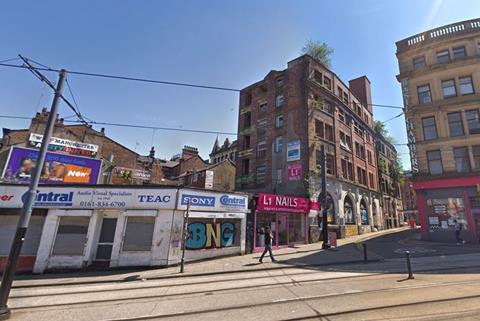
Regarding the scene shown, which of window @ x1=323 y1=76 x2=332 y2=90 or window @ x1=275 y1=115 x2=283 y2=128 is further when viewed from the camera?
window @ x1=323 y1=76 x2=332 y2=90

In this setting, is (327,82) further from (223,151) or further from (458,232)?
(223,151)

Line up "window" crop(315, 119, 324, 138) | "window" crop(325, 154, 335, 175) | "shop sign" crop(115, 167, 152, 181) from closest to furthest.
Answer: "window" crop(325, 154, 335, 175) < "window" crop(315, 119, 324, 138) < "shop sign" crop(115, 167, 152, 181)

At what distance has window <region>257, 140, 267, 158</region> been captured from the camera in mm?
28891

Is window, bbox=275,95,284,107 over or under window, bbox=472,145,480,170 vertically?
over

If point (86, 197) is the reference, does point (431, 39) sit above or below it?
above

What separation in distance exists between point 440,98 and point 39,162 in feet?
101

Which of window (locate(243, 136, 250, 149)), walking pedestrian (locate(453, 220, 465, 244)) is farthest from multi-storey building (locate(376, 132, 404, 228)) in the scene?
window (locate(243, 136, 250, 149))

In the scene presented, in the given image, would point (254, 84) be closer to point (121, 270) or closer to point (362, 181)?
point (362, 181)

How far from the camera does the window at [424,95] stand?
24.7 m

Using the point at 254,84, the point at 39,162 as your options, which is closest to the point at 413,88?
the point at 254,84

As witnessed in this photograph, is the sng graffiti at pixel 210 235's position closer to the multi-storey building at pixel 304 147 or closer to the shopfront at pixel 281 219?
the shopfront at pixel 281 219

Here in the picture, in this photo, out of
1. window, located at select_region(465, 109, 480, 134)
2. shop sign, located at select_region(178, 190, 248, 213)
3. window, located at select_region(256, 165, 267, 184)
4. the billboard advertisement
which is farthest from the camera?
window, located at select_region(256, 165, 267, 184)

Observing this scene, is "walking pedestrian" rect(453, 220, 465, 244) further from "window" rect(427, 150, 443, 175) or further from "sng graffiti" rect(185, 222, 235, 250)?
"sng graffiti" rect(185, 222, 235, 250)

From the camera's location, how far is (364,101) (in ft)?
127
